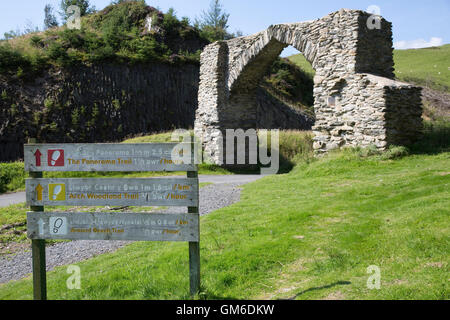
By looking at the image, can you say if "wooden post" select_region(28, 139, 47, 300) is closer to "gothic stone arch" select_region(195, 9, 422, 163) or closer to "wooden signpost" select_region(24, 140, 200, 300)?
"wooden signpost" select_region(24, 140, 200, 300)

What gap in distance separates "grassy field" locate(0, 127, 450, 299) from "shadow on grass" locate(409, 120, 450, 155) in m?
3.71

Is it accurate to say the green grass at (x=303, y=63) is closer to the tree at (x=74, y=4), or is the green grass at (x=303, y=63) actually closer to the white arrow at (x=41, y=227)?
the tree at (x=74, y=4)

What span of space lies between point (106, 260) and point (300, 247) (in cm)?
274

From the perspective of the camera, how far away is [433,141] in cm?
1192

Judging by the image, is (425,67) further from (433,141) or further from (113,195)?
(113,195)

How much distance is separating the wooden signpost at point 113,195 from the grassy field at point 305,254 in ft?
2.07

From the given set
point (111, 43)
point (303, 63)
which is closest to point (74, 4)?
point (111, 43)

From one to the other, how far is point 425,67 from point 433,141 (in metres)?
28.9

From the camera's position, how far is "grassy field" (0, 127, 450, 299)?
3.88 m

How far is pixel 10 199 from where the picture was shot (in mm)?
12320

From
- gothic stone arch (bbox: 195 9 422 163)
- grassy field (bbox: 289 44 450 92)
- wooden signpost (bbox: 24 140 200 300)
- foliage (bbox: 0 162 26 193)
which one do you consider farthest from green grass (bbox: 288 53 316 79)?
wooden signpost (bbox: 24 140 200 300)

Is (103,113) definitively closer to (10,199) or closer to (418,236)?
(10,199)

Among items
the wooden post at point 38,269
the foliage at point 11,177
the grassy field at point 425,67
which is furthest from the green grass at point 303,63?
the wooden post at point 38,269
